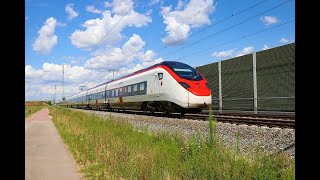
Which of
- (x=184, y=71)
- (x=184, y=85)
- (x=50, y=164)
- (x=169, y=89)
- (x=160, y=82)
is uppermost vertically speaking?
(x=184, y=71)

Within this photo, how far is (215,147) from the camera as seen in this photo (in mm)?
6777

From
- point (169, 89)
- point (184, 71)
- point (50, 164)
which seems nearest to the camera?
point (50, 164)

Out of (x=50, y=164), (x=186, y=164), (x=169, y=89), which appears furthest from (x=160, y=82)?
(x=186, y=164)

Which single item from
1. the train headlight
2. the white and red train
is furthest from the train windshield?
the train headlight

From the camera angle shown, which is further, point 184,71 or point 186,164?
point 184,71

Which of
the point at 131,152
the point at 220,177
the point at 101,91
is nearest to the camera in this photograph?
the point at 220,177

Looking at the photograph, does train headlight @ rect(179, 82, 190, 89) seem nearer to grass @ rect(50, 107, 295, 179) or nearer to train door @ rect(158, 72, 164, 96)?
train door @ rect(158, 72, 164, 96)

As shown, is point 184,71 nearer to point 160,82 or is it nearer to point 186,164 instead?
point 160,82

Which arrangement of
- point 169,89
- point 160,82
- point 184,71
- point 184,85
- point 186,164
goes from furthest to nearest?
point 160,82 < point 184,71 < point 169,89 < point 184,85 < point 186,164

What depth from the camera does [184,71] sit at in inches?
817
